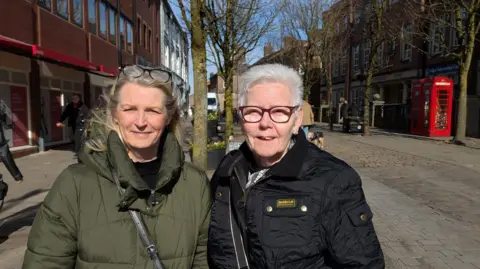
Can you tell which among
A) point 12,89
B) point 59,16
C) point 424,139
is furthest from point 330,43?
point 12,89

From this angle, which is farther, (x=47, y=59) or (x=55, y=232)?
(x=47, y=59)

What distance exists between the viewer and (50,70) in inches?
503

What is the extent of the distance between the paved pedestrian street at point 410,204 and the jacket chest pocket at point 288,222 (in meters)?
2.82

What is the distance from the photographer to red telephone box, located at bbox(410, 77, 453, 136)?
17.7 metres

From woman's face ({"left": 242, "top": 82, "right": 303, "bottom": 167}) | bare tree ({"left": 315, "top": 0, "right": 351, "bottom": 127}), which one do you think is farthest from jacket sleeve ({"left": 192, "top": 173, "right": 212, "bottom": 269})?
bare tree ({"left": 315, "top": 0, "right": 351, "bottom": 127})

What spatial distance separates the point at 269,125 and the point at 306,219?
44 centimetres

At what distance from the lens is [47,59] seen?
11.1 m

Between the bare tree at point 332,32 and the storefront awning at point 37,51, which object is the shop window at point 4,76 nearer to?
the storefront awning at point 37,51

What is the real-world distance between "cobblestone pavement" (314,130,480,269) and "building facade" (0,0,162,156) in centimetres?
→ 600

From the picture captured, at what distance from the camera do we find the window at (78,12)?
49.9ft

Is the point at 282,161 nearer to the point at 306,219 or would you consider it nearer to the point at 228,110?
the point at 306,219

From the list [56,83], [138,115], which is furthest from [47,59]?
[138,115]

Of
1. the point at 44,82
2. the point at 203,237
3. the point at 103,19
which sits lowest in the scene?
the point at 203,237

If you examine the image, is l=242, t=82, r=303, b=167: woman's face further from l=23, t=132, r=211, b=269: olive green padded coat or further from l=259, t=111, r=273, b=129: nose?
l=23, t=132, r=211, b=269: olive green padded coat
